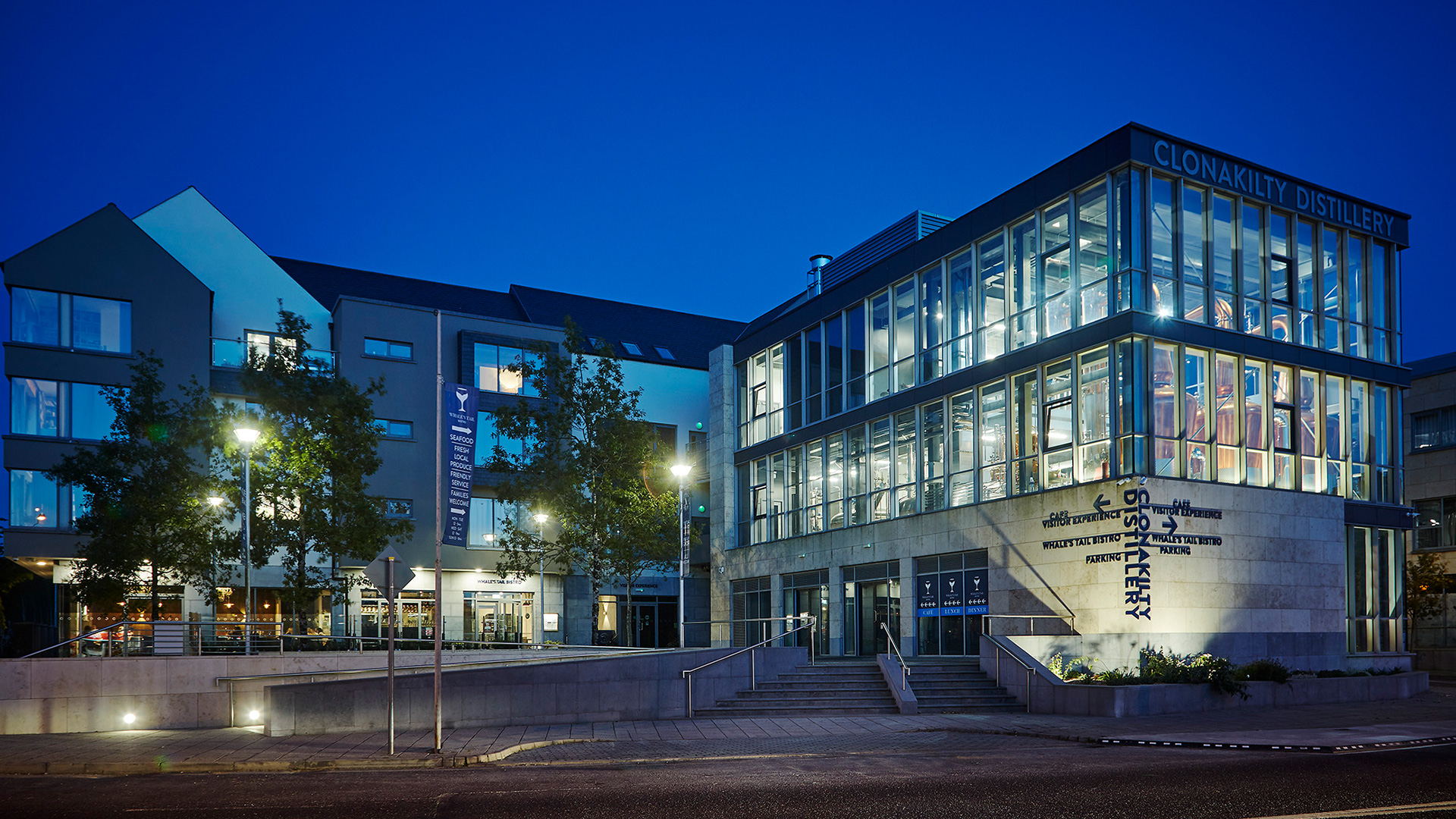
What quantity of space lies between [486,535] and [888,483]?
19.0m

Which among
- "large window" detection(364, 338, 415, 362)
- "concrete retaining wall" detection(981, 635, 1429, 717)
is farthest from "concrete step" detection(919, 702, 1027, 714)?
"large window" detection(364, 338, 415, 362)

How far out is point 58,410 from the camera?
1499 inches

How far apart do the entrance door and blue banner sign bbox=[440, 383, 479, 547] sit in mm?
17543

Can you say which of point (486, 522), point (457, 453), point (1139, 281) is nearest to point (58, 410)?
point (486, 522)

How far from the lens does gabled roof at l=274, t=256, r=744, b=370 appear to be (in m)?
49.8

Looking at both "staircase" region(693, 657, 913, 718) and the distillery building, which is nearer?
"staircase" region(693, 657, 913, 718)

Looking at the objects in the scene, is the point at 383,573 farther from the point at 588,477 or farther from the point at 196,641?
the point at 588,477

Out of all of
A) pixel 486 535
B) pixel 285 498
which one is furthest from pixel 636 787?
pixel 486 535

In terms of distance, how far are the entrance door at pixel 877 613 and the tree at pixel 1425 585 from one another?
20255 mm

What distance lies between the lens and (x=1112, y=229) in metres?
25.9

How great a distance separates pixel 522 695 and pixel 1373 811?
15192 millimetres

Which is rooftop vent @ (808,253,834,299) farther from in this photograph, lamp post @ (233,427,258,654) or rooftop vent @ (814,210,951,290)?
lamp post @ (233,427,258,654)

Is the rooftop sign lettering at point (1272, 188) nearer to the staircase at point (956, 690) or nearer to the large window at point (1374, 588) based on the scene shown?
the large window at point (1374, 588)

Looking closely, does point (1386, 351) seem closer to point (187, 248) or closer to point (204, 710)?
point (204, 710)
